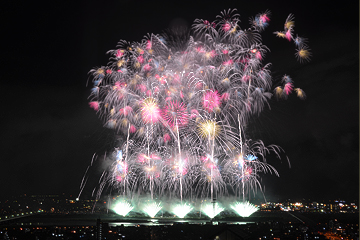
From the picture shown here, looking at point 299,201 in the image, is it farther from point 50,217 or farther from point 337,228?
point 50,217

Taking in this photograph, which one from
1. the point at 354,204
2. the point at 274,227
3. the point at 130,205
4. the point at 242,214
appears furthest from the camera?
the point at 354,204

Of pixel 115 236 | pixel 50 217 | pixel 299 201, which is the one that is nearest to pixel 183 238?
pixel 115 236

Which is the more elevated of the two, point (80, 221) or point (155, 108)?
point (155, 108)

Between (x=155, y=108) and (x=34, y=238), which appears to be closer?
(x=155, y=108)

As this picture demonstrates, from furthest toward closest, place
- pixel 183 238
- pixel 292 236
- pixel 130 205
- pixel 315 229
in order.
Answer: pixel 130 205, pixel 315 229, pixel 292 236, pixel 183 238

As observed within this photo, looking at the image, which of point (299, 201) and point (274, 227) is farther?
point (299, 201)

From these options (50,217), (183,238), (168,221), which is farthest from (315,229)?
(50,217)

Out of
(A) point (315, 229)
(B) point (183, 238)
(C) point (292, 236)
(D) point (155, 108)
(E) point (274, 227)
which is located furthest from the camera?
(A) point (315, 229)

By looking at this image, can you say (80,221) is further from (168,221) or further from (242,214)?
(242,214)

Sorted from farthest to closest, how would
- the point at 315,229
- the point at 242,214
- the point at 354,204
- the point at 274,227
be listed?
the point at 354,204, the point at 242,214, the point at 315,229, the point at 274,227
